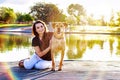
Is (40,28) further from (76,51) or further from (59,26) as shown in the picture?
(76,51)

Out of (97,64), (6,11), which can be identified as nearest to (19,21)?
(6,11)

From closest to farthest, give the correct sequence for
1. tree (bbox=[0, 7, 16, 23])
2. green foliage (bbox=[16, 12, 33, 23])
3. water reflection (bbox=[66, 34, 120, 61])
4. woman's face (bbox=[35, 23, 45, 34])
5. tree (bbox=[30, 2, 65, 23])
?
1. woman's face (bbox=[35, 23, 45, 34])
2. water reflection (bbox=[66, 34, 120, 61])
3. tree (bbox=[30, 2, 65, 23])
4. green foliage (bbox=[16, 12, 33, 23])
5. tree (bbox=[0, 7, 16, 23])

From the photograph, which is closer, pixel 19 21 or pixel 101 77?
pixel 101 77

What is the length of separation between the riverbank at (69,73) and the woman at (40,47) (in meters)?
0.15

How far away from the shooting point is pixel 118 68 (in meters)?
7.64

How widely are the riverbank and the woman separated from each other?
15 cm

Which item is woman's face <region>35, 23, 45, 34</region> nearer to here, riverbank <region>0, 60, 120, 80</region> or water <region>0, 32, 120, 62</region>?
riverbank <region>0, 60, 120, 80</region>

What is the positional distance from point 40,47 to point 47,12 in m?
68.5

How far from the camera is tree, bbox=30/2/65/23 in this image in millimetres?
73681

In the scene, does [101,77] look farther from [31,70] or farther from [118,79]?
[31,70]

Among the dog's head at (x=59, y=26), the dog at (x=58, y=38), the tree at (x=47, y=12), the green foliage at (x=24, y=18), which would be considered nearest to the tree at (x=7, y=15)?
the green foliage at (x=24, y=18)

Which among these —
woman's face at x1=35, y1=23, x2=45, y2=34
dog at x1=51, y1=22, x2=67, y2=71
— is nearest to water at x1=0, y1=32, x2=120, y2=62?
woman's face at x1=35, y1=23, x2=45, y2=34

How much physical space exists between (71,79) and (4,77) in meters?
1.19

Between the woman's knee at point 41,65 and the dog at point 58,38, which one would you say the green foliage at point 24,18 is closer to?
the woman's knee at point 41,65
